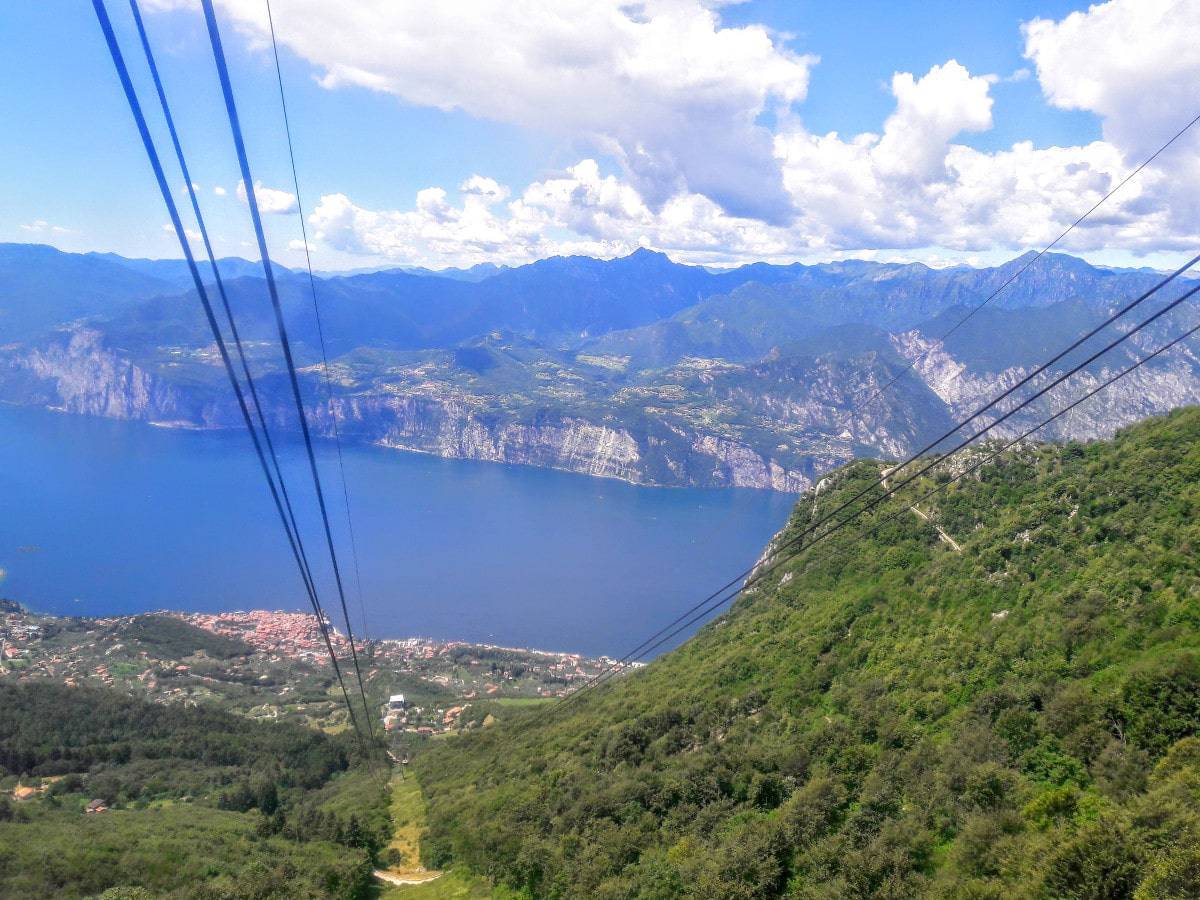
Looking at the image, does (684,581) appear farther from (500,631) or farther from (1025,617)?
(1025,617)

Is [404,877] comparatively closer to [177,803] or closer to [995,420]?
[177,803]

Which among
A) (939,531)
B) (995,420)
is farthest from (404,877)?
(995,420)

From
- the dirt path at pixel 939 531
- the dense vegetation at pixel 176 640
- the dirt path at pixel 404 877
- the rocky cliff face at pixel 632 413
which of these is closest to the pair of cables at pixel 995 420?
the dirt path at pixel 939 531

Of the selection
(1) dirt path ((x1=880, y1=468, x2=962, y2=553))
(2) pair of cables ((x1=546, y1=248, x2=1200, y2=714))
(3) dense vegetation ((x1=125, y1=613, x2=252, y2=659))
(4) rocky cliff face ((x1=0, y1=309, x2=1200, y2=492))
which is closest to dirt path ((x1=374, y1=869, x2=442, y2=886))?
(2) pair of cables ((x1=546, y1=248, x2=1200, y2=714))

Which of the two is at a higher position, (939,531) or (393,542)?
(939,531)

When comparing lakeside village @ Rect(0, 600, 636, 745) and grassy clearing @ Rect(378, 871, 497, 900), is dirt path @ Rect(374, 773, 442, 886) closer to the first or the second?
grassy clearing @ Rect(378, 871, 497, 900)

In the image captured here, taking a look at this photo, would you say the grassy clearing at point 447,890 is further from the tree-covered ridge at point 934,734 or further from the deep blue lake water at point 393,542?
the deep blue lake water at point 393,542
